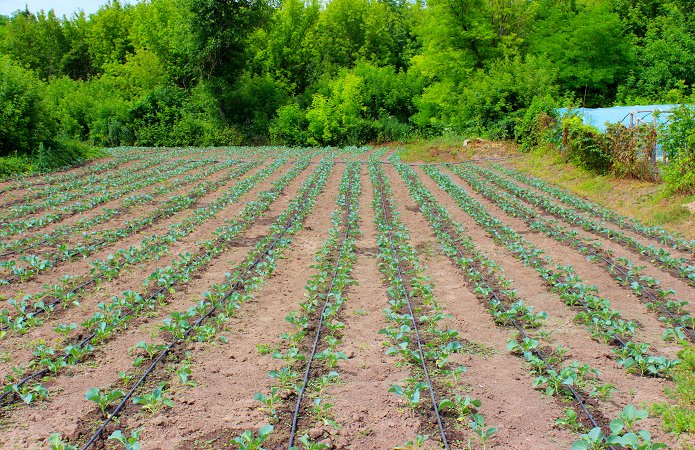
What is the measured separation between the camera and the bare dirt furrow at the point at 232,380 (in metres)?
4.02

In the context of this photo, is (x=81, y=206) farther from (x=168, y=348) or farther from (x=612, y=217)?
(x=612, y=217)

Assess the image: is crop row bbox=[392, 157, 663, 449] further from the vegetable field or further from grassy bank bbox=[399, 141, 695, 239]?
grassy bank bbox=[399, 141, 695, 239]

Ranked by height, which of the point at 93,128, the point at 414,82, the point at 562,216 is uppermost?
the point at 414,82

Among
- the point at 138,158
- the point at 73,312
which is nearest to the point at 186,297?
the point at 73,312

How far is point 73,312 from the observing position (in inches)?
243

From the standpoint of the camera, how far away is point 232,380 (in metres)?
4.82

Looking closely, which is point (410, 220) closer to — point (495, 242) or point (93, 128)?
point (495, 242)

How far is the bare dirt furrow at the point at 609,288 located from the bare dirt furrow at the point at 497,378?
4.82 ft

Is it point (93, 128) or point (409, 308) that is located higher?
point (93, 128)

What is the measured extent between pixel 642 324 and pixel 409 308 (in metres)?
2.63

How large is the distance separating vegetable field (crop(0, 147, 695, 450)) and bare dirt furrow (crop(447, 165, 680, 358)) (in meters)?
0.04

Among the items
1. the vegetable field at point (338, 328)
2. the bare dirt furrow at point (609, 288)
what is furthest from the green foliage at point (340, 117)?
the bare dirt furrow at point (609, 288)

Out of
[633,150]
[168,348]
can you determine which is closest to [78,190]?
[168,348]

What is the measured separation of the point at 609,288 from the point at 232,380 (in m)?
5.18
